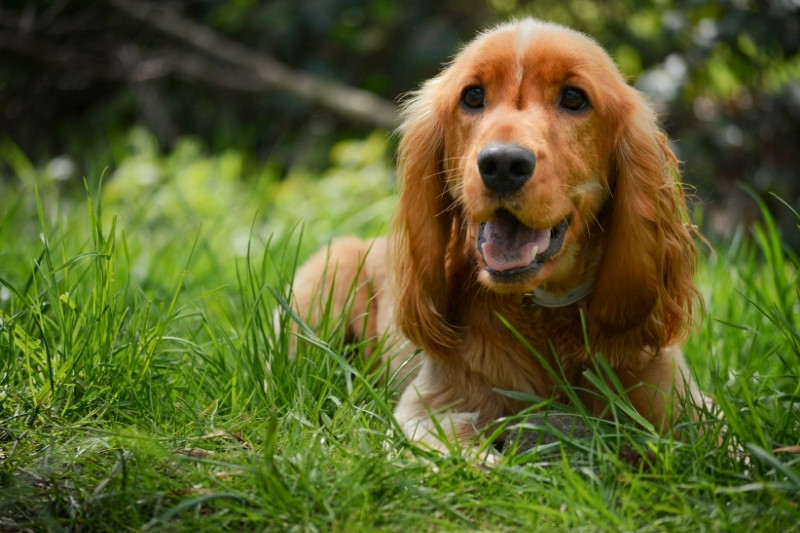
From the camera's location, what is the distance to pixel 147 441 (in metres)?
2.26

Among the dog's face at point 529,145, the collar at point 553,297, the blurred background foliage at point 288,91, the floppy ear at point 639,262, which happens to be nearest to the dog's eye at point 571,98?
the dog's face at point 529,145

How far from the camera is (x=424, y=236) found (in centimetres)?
294

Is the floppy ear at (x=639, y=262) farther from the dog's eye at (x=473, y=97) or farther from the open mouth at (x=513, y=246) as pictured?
the dog's eye at (x=473, y=97)

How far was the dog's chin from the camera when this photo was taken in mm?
2555

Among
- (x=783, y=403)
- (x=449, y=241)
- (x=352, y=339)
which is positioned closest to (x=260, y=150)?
(x=352, y=339)

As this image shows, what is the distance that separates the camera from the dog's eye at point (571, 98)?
8.84 feet

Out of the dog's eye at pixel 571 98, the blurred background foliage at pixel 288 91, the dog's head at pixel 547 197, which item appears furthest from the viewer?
the blurred background foliage at pixel 288 91

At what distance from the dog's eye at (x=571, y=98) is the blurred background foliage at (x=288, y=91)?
2.84 m

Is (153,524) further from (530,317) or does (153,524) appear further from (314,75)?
(314,75)

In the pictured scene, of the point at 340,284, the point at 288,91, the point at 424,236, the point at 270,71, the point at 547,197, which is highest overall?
the point at 547,197

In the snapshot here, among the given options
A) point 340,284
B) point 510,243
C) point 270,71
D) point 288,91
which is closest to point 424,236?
point 510,243

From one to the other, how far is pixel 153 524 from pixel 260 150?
18.4 ft

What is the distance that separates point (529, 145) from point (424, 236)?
587 millimetres

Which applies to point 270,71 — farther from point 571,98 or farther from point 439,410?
point 439,410
